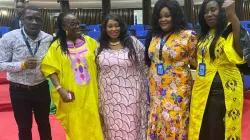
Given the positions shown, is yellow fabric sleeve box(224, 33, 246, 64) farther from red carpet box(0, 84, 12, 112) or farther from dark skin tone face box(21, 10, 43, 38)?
red carpet box(0, 84, 12, 112)

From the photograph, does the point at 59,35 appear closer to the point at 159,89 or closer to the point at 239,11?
the point at 159,89

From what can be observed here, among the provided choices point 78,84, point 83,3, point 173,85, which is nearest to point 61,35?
point 78,84

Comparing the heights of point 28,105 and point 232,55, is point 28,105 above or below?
below

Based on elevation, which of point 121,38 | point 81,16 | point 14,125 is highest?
point 81,16

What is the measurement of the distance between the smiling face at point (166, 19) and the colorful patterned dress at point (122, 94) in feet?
1.01

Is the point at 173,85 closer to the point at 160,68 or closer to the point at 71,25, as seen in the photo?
the point at 160,68

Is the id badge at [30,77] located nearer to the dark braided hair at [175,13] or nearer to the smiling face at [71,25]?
the smiling face at [71,25]

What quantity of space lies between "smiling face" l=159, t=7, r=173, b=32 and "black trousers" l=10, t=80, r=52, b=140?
3.47 ft

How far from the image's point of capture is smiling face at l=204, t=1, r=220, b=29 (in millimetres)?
1969

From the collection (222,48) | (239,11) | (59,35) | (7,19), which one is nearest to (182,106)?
(222,48)

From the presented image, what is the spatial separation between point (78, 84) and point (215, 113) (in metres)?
1.01

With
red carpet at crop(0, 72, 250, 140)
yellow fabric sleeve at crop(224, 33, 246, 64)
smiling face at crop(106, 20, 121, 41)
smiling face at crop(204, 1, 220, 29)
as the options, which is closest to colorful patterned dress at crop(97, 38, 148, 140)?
smiling face at crop(106, 20, 121, 41)

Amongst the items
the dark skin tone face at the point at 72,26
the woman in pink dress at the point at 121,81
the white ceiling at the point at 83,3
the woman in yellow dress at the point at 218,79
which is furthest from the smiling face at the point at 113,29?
the white ceiling at the point at 83,3

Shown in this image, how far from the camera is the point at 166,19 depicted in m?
2.19
